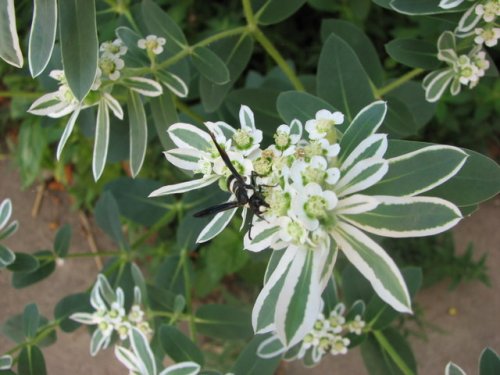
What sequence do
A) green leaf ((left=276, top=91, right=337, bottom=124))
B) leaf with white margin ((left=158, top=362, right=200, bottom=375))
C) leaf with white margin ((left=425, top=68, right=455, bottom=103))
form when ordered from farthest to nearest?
leaf with white margin ((left=425, top=68, right=455, bottom=103)) < leaf with white margin ((left=158, top=362, right=200, bottom=375)) < green leaf ((left=276, top=91, right=337, bottom=124))

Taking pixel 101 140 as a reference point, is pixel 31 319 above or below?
below

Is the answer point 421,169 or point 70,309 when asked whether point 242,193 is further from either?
point 70,309

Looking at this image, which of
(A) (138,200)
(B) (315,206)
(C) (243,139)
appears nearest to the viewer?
(B) (315,206)

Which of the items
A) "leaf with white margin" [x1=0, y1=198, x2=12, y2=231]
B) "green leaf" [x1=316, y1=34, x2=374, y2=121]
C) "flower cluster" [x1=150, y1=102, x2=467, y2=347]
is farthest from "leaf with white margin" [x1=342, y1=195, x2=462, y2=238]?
"leaf with white margin" [x1=0, y1=198, x2=12, y2=231]

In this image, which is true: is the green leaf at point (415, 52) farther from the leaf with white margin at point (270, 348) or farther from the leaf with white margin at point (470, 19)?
the leaf with white margin at point (270, 348)

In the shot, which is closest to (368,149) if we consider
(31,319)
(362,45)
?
(362,45)

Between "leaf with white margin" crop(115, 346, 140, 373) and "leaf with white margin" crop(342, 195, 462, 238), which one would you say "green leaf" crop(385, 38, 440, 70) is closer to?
"leaf with white margin" crop(342, 195, 462, 238)

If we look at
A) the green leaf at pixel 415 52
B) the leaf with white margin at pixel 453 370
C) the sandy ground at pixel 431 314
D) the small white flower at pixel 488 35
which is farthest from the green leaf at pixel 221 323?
the small white flower at pixel 488 35
